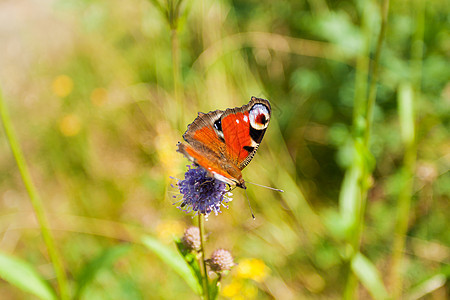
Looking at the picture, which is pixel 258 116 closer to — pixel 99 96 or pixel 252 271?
pixel 252 271

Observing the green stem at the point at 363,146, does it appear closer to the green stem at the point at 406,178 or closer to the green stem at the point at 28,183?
the green stem at the point at 406,178

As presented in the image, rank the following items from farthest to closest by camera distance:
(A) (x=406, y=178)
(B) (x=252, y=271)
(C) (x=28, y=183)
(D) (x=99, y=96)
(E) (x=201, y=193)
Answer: (D) (x=99, y=96)
(B) (x=252, y=271)
(A) (x=406, y=178)
(C) (x=28, y=183)
(E) (x=201, y=193)

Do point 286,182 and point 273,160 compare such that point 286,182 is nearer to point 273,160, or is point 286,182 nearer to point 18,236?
point 273,160

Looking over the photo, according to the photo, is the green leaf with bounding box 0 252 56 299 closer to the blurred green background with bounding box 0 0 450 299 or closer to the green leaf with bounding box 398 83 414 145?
the blurred green background with bounding box 0 0 450 299

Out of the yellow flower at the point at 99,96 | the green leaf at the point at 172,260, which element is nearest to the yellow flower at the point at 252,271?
the green leaf at the point at 172,260

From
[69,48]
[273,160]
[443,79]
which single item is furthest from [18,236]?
[443,79]

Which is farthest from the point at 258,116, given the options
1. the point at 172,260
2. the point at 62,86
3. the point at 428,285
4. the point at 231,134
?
the point at 62,86
